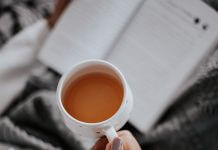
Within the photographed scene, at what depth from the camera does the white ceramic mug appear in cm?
53

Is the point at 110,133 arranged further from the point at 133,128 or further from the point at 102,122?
the point at 133,128

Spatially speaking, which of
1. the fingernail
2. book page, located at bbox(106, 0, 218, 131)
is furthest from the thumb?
book page, located at bbox(106, 0, 218, 131)

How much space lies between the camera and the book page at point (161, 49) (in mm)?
777

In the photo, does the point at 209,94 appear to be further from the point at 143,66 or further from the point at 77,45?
the point at 77,45

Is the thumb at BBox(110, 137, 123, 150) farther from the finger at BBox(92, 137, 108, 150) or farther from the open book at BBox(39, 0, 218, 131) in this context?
the open book at BBox(39, 0, 218, 131)

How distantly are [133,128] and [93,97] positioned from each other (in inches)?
11.8

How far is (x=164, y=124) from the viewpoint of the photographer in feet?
2.73

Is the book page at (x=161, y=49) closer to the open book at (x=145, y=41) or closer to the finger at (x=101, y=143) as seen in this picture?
the open book at (x=145, y=41)

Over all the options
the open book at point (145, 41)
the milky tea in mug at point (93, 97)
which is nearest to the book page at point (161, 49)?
the open book at point (145, 41)

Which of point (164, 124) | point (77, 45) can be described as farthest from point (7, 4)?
point (164, 124)

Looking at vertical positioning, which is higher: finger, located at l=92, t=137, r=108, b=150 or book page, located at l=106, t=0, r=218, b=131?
book page, located at l=106, t=0, r=218, b=131

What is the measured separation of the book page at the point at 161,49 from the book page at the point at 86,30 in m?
0.03

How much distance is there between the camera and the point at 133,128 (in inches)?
34.5

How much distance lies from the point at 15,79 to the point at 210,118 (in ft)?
1.70
